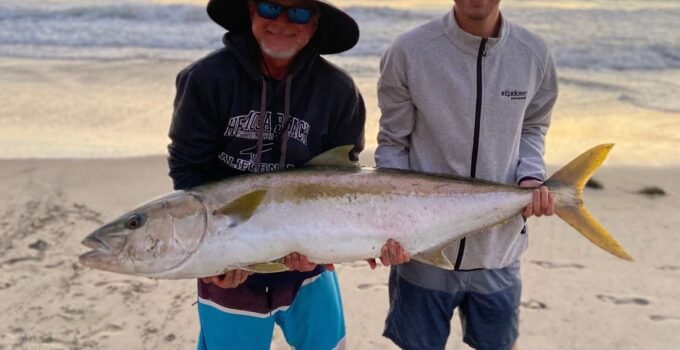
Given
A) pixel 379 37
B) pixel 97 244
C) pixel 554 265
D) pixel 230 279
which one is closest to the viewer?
pixel 97 244

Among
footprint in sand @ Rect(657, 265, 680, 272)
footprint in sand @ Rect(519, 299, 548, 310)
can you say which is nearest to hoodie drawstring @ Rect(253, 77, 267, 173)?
footprint in sand @ Rect(519, 299, 548, 310)

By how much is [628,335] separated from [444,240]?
2.29 meters

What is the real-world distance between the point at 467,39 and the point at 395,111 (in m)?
0.46

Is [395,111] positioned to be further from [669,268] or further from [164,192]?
[164,192]

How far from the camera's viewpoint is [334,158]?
2805 mm

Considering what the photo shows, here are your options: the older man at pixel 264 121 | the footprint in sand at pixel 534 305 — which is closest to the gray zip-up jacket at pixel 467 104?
the older man at pixel 264 121

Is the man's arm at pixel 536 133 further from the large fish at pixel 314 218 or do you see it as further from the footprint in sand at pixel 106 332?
the footprint in sand at pixel 106 332

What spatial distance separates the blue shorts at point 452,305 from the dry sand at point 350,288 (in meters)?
1.11

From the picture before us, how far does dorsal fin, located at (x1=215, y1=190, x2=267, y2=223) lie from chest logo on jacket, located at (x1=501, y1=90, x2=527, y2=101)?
1.25 m

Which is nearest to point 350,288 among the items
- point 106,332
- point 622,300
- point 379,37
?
point 106,332

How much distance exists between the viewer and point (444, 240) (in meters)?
2.88

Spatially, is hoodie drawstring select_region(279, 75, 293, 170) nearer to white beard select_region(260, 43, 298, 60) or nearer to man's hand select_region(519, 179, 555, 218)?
white beard select_region(260, 43, 298, 60)

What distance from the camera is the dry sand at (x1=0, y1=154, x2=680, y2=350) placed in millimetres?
4418

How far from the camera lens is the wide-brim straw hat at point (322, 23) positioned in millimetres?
3037
